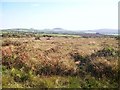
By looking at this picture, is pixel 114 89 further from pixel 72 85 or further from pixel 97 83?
pixel 72 85

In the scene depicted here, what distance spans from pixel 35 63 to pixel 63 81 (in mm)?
2299

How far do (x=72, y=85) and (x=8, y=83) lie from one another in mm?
2623

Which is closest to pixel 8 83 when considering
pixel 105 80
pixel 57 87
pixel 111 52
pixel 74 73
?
pixel 57 87

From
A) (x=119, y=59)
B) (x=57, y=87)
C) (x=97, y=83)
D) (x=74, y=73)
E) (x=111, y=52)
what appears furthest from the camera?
(x=111, y=52)

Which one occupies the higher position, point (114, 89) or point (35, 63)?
point (35, 63)

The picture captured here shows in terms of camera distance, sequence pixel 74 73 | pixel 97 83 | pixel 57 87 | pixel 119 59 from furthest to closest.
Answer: pixel 119 59, pixel 74 73, pixel 97 83, pixel 57 87

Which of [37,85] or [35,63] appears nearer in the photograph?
[37,85]

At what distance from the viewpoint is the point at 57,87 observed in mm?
11078

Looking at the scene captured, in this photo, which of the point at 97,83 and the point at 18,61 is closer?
the point at 97,83

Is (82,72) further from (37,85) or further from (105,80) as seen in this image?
(37,85)

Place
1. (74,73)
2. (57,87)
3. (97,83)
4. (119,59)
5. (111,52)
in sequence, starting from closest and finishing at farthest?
1. (57,87)
2. (97,83)
3. (74,73)
4. (119,59)
5. (111,52)

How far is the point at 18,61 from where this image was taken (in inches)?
539

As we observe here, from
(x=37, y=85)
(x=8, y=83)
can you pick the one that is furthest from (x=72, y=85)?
(x=8, y=83)

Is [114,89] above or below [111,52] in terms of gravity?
below
